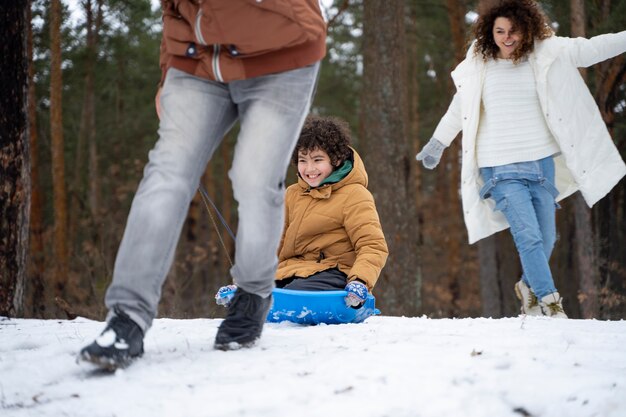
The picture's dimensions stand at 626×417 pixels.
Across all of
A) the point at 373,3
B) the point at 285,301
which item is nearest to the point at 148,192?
the point at 285,301

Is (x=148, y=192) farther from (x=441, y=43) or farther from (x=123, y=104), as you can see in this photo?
(x=123, y=104)

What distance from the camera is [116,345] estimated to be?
2.33m

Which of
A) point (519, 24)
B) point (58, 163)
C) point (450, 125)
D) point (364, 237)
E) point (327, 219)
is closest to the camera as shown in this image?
point (364, 237)

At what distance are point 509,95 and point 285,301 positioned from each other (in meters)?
2.19

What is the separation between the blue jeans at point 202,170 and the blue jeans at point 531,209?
2.21m

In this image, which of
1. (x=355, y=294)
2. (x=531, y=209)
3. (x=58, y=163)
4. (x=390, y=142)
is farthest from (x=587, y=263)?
(x=58, y=163)

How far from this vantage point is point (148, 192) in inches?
97.5

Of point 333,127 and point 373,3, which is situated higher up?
point 373,3

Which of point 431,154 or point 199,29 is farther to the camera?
point 431,154

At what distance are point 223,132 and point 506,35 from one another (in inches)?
103

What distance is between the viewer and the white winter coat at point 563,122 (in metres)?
4.54

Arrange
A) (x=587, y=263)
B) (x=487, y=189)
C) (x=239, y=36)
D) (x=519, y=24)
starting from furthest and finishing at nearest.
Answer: (x=587, y=263) → (x=487, y=189) → (x=519, y=24) → (x=239, y=36)

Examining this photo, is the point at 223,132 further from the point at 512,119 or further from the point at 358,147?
the point at 358,147

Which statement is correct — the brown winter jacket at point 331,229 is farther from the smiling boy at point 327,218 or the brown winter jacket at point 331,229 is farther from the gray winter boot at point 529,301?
the gray winter boot at point 529,301
